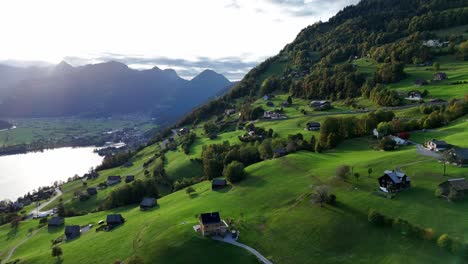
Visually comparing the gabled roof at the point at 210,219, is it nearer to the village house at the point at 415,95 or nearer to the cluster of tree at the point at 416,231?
the cluster of tree at the point at 416,231

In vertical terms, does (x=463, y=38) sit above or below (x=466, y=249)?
above

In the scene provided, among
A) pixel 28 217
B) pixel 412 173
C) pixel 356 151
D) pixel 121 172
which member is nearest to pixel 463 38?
pixel 356 151

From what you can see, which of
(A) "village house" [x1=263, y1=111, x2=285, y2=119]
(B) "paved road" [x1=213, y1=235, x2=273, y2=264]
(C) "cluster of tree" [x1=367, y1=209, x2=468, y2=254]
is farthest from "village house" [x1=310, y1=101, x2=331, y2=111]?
(B) "paved road" [x1=213, y1=235, x2=273, y2=264]

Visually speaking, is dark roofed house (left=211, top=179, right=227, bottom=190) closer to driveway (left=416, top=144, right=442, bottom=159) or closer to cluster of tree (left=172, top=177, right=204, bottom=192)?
cluster of tree (left=172, top=177, right=204, bottom=192)

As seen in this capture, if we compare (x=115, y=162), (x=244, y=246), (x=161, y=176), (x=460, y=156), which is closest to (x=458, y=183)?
(x=460, y=156)

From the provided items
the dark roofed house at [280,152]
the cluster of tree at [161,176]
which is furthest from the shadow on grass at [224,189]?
the cluster of tree at [161,176]

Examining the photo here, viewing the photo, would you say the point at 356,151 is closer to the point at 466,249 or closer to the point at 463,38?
the point at 466,249

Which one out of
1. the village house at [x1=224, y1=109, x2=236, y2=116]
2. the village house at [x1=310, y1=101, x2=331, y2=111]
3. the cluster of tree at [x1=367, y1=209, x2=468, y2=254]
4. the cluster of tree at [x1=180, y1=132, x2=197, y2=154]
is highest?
the village house at [x1=310, y1=101, x2=331, y2=111]
